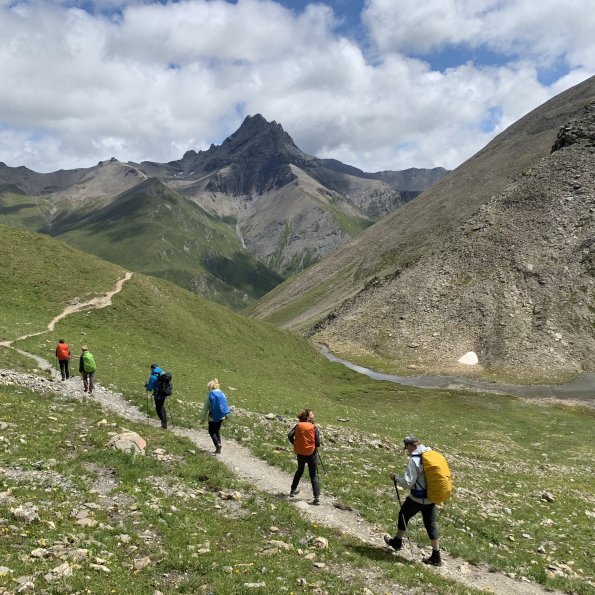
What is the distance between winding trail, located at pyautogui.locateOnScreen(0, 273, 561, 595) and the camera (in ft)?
49.3

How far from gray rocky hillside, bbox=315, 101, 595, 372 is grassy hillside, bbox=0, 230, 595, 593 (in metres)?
33.2

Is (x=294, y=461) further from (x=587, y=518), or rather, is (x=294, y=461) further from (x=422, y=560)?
(x=587, y=518)

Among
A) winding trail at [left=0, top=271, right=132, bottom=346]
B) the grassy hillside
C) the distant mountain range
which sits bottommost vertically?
the grassy hillside

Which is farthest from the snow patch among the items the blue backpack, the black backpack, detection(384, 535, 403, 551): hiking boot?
detection(384, 535, 403, 551): hiking boot

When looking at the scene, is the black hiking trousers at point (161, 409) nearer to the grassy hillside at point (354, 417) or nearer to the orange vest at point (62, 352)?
the grassy hillside at point (354, 417)

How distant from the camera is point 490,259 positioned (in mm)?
124875

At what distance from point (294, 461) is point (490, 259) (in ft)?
379

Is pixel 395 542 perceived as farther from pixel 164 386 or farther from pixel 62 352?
pixel 62 352

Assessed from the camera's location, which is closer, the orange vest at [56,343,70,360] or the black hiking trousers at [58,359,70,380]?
the orange vest at [56,343,70,360]

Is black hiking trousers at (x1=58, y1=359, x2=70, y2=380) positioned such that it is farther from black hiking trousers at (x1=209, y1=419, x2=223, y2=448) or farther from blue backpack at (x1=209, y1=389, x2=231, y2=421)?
blue backpack at (x1=209, y1=389, x2=231, y2=421)

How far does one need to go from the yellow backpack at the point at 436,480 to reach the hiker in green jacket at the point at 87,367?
2423cm

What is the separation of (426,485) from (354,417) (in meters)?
30.9

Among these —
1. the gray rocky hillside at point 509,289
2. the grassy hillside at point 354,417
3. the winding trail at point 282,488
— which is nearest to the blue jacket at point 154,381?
the winding trail at point 282,488

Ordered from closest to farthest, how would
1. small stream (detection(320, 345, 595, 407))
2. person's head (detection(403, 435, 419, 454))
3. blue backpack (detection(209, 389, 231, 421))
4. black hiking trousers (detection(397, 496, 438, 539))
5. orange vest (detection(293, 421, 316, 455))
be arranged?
black hiking trousers (detection(397, 496, 438, 539)) → person's head (detection(403, 435, 419, 454)) → orange vest (detection(293, 421, 316, 455)) → blue backpack (detection(209, 389, 231, 421)) → small stream (detection(320, 345, 595, 407))
